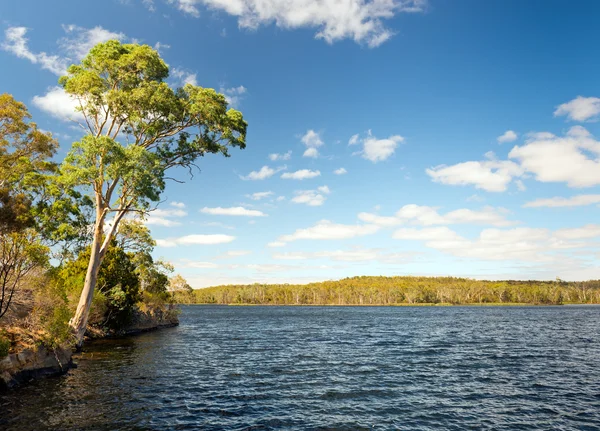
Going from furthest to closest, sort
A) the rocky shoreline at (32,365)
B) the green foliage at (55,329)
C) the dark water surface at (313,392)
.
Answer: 1. the green foliage at (55,329)
2. the rocky shoreline at (32,365)
3. the dark water surface at (313,392)

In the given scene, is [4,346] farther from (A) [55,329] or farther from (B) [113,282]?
(B) [113,282]

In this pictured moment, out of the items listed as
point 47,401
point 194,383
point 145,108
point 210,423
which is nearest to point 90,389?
point 47,401

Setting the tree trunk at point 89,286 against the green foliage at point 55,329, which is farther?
the tree trunk at point 89,286

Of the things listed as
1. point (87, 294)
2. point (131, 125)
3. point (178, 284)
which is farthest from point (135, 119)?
point (178, 284)

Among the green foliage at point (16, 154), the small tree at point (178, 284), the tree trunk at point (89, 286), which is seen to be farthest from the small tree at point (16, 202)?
the small tree at point (178, 284)

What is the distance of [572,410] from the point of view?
17641 mm

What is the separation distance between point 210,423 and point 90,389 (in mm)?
9147

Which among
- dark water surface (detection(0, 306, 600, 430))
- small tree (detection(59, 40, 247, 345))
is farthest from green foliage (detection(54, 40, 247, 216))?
dark water surface (detection(0, 306, 600, 430))

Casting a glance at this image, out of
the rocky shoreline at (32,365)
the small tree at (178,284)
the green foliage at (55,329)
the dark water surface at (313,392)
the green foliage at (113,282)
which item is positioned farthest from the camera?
the small tree at (178,284)

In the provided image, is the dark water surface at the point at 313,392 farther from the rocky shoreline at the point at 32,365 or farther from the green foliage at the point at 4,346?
the green foliage at the point at 4,346

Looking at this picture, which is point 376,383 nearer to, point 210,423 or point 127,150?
point 210,423

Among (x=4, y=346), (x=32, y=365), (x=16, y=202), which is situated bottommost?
(x=32, y=365)

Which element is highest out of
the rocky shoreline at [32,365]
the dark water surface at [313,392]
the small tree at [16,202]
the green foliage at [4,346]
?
the small tree at [16,202]

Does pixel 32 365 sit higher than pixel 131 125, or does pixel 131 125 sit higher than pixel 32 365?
pixel 131 125
